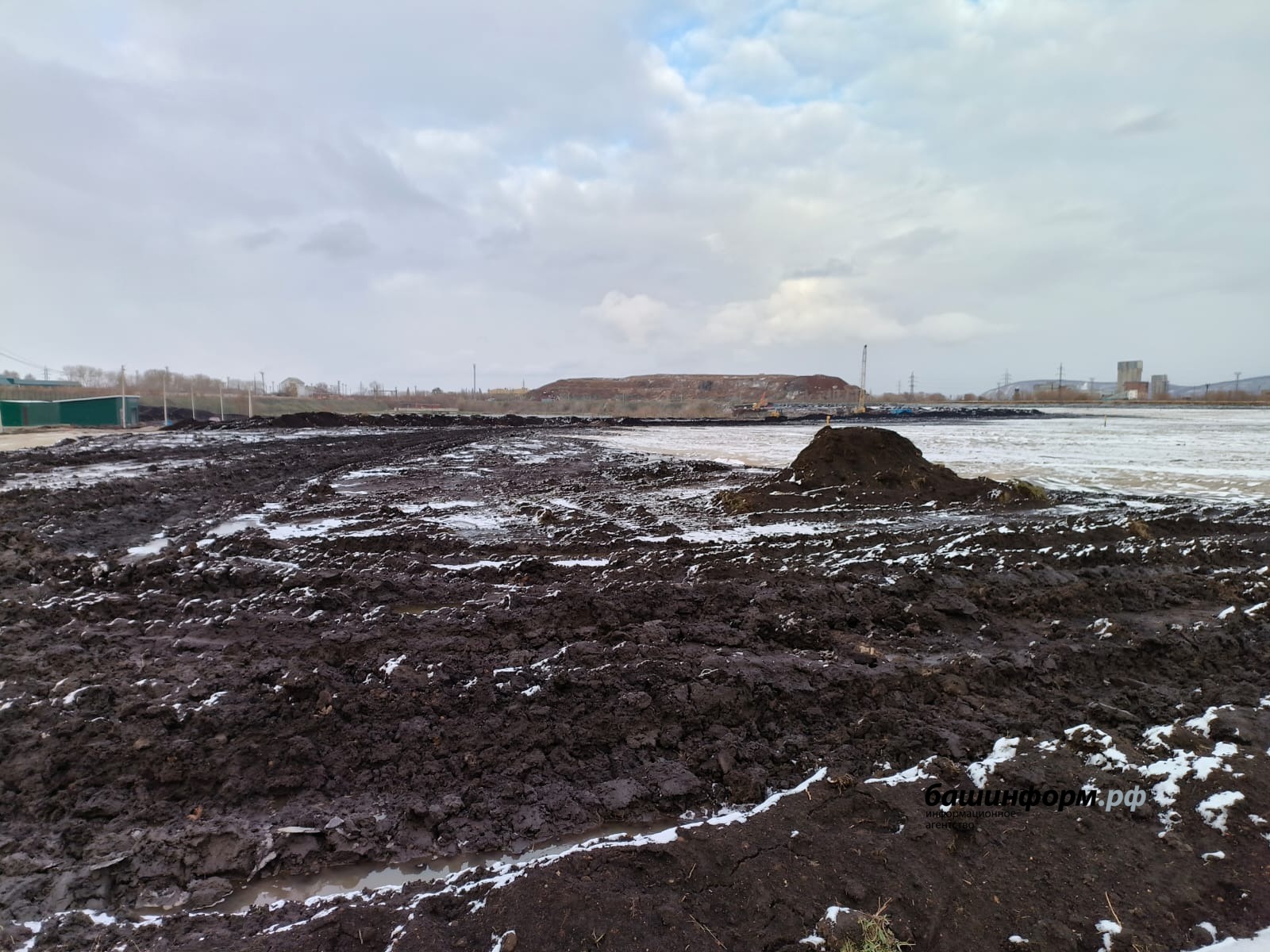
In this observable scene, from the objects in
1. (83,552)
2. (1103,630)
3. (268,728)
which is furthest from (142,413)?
(1103,630)

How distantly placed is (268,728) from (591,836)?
6.84ft

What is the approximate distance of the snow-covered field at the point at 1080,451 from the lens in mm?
14273

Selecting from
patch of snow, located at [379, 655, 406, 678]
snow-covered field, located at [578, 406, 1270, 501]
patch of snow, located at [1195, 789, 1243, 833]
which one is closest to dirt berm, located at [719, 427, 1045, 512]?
snow-covered field, located at [578, 406, 1270, 501]

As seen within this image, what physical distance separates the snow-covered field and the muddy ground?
8218 millimetres

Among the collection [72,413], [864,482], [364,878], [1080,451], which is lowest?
[364,878]

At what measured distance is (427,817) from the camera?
3.02 m

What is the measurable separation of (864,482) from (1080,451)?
15.5 m

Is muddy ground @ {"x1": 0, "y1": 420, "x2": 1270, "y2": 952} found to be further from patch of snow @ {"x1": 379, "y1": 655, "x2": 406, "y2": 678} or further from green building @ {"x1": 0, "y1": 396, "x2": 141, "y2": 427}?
green building @ {"x1": 0, "y1": 396, "x2": 141, "y2": 427}

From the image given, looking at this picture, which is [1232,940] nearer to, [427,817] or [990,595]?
[427,817]

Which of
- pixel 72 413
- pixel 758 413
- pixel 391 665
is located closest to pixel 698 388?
pixel 758 413

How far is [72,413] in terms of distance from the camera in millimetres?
32781

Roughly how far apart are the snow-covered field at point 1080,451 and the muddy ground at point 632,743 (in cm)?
822

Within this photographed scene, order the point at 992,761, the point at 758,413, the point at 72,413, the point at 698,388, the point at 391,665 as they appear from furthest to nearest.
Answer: the point at 698,388, the point at 758,413, the point at 72,413, the point at 391,665, the point at 992,761

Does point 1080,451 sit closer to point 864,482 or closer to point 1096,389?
point 864,482
